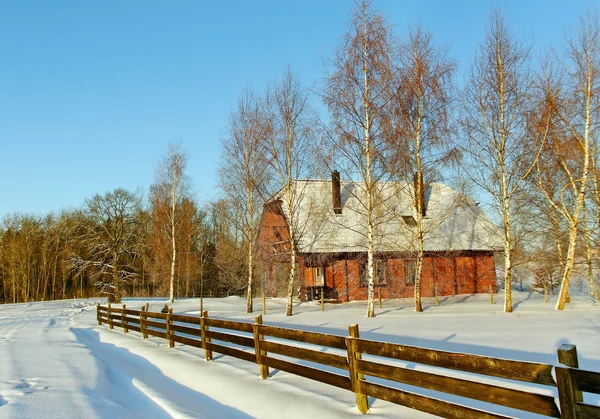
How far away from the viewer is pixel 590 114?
18.0m

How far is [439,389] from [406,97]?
15672 mm

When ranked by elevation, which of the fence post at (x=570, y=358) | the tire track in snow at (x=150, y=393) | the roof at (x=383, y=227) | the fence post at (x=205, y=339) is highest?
the roof at (x=383, y=227)

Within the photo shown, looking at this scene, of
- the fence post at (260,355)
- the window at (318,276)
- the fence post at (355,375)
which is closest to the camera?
the fence post at (355,375)

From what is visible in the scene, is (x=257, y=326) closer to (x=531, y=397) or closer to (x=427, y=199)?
(x=531, y=397)

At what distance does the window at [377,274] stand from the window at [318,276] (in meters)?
2.37

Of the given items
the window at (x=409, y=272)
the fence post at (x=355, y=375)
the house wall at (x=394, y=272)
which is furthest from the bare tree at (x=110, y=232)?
the fence post at (x=355, y=375)

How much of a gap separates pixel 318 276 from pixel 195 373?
2055cm

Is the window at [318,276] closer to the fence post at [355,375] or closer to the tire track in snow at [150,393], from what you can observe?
the tire track in snow at [150,393]

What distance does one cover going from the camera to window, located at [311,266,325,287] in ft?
93.8

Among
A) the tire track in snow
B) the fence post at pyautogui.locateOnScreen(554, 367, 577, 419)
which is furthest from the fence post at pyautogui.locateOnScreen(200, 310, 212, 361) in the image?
the fence post at pyautogui.locateOnScreen(554, 367, 577, 419)

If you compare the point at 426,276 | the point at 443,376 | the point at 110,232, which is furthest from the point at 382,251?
the point at 110,232

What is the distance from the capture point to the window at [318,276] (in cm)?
2858

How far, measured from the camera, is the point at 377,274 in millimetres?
29359

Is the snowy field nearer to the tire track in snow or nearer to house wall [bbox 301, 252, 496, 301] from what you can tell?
the tire track in snow
